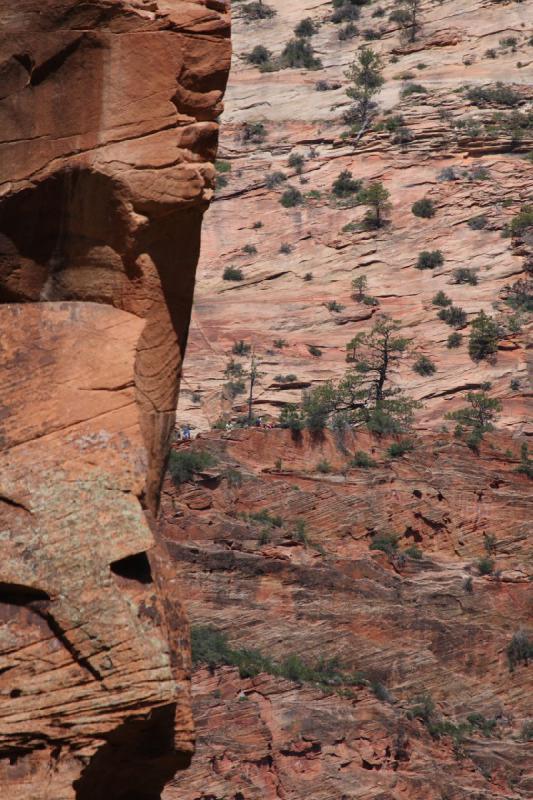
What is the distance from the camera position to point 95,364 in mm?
9336

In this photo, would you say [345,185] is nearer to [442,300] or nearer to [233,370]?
[442,300]

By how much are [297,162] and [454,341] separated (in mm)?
20180

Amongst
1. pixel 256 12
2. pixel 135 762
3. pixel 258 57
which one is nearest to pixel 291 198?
pixel 258 57

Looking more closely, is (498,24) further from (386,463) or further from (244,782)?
(244,782)

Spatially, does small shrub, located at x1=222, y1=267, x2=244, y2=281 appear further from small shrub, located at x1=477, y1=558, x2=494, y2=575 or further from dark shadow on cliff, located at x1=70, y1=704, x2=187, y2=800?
dark shadow on cliff, located at x1=70, y1=704, x2=187, y2=800

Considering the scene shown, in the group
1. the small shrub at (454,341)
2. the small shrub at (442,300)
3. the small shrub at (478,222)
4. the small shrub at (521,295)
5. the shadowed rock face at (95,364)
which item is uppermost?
the shadowed rock face at (95,364)

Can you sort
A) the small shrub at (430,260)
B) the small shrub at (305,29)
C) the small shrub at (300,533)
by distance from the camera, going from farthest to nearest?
the small shrub at (305,29), the small shrub at (430,260), the small shrub at (300,533)

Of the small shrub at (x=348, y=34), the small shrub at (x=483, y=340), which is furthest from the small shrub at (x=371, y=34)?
the small shrub at (x=483, y=340)

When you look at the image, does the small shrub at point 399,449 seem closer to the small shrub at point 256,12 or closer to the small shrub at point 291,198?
the small shrub at point 291,198

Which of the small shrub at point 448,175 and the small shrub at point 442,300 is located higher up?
the small shrub at point 448,175

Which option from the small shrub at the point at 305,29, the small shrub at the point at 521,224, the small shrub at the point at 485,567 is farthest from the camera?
the small shrub at the point at 305,29

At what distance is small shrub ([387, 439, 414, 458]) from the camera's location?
6012 centimetres

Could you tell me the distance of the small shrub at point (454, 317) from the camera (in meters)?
79.0

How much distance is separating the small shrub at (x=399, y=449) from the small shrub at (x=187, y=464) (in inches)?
277
